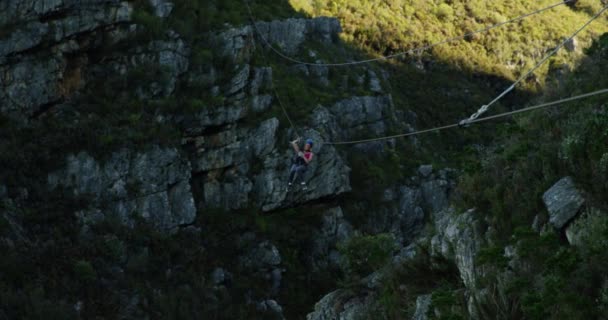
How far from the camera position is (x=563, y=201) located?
32.7 ft

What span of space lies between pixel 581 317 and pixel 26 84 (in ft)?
90.5

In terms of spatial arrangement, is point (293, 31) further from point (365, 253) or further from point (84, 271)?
point (365, 253)

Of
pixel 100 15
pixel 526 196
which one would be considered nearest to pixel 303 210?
pixel 100 15

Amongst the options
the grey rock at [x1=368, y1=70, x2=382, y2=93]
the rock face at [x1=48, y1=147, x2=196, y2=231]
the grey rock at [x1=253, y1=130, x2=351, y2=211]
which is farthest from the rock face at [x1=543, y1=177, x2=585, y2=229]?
the grey rock at [x1=368, y1=70, x2=382, y2=93]

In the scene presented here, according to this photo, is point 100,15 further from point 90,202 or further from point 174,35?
point 90,202

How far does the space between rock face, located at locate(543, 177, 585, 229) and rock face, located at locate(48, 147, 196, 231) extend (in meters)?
23.0

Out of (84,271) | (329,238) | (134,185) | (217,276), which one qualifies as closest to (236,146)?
(134,185)

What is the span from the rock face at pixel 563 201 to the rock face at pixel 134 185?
23.0 m

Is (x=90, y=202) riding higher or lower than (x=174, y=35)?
lower

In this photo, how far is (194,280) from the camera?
1204 inches

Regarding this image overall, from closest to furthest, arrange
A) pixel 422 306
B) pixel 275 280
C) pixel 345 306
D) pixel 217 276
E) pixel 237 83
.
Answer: pixel 422 306 < pixel 345 306 < pixel 217 276 < pixel 275 280 < pixel 237 83

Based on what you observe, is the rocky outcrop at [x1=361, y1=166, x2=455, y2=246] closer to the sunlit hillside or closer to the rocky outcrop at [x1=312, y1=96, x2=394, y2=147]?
the rocky outcrop at [x1=312, y1=96, x2=394, y2=147]

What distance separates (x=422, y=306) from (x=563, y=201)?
3265mm

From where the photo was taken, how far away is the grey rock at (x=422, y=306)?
1149 cm
